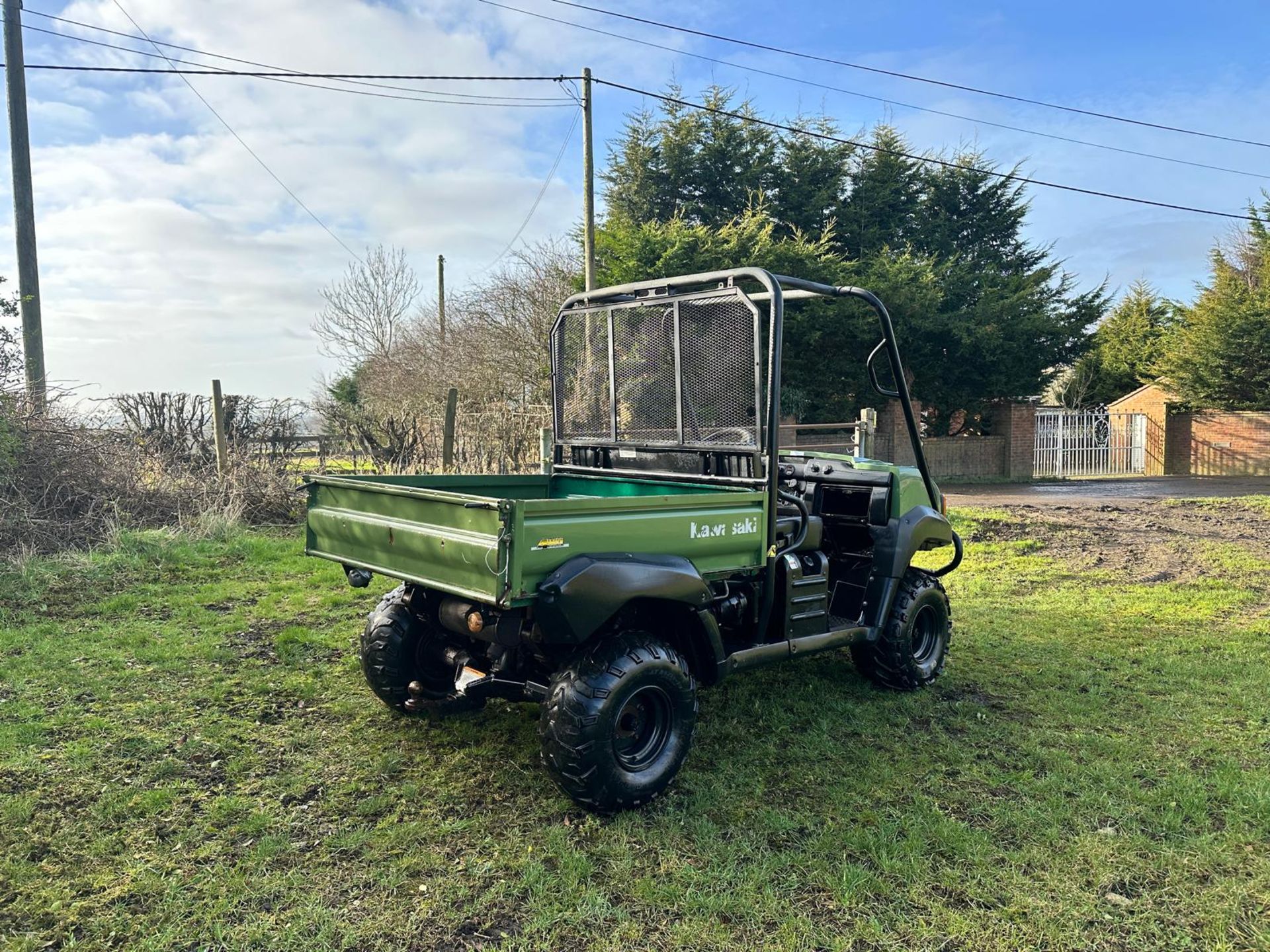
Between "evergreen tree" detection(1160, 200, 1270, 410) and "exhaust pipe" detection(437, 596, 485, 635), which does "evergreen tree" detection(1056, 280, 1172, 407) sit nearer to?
"evergreen tree" detection(1160, 200, 1270, 410)

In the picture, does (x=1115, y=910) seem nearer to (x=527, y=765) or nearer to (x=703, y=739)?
(x=703, y=739)

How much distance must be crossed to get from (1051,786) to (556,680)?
7.05 feet

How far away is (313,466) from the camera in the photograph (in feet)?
37.4

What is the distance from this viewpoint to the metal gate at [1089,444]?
20.9 m

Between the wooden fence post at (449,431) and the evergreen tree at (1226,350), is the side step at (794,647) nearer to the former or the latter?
the wooden fence post at (449,431)

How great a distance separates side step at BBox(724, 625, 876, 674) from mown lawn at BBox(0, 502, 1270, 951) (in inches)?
15.6

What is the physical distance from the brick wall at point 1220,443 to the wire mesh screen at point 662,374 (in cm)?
2289

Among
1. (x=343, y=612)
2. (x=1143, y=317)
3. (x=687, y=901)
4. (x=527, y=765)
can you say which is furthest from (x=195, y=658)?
(x=1143, y=317)

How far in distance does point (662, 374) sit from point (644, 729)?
181cm

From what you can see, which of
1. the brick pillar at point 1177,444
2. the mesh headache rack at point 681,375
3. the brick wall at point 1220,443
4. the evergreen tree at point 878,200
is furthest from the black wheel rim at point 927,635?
the brick wall at point 1220,443

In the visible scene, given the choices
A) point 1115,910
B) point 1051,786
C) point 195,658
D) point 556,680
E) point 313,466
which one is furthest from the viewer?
point 313,466

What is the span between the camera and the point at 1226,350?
21.5 meters

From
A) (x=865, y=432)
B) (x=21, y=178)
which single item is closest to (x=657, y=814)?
(x=865, y=432)

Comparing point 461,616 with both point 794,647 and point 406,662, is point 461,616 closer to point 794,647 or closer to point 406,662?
point 406,662
